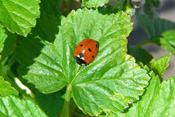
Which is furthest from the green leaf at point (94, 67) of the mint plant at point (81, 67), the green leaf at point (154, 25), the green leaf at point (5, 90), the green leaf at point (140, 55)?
the green leaf at point (154, 25)

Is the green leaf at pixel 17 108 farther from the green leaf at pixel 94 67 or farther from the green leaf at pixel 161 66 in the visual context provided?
the green leaf at pixel 161 66

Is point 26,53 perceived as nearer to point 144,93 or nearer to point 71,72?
point 71,72

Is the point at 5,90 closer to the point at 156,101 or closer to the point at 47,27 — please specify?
the point at 47,27

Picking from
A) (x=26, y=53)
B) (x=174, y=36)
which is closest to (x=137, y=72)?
(x=26, y=53)

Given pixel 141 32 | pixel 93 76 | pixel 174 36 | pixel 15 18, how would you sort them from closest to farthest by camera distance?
pixel 15 18 → pixel 93 76 → pixel 174 36 → pixel 141 32

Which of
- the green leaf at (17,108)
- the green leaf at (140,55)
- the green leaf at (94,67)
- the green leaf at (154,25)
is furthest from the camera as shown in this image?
the green leaf at (154,25)

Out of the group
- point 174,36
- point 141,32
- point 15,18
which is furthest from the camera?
point 141,32

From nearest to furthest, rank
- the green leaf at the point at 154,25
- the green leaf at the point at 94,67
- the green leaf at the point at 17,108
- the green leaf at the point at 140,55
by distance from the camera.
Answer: the green leaf at the point at 17,108, the green leaf at the point at 94,67, the green leaf at the point at 140,55, the green leaf at the point at 154,25
